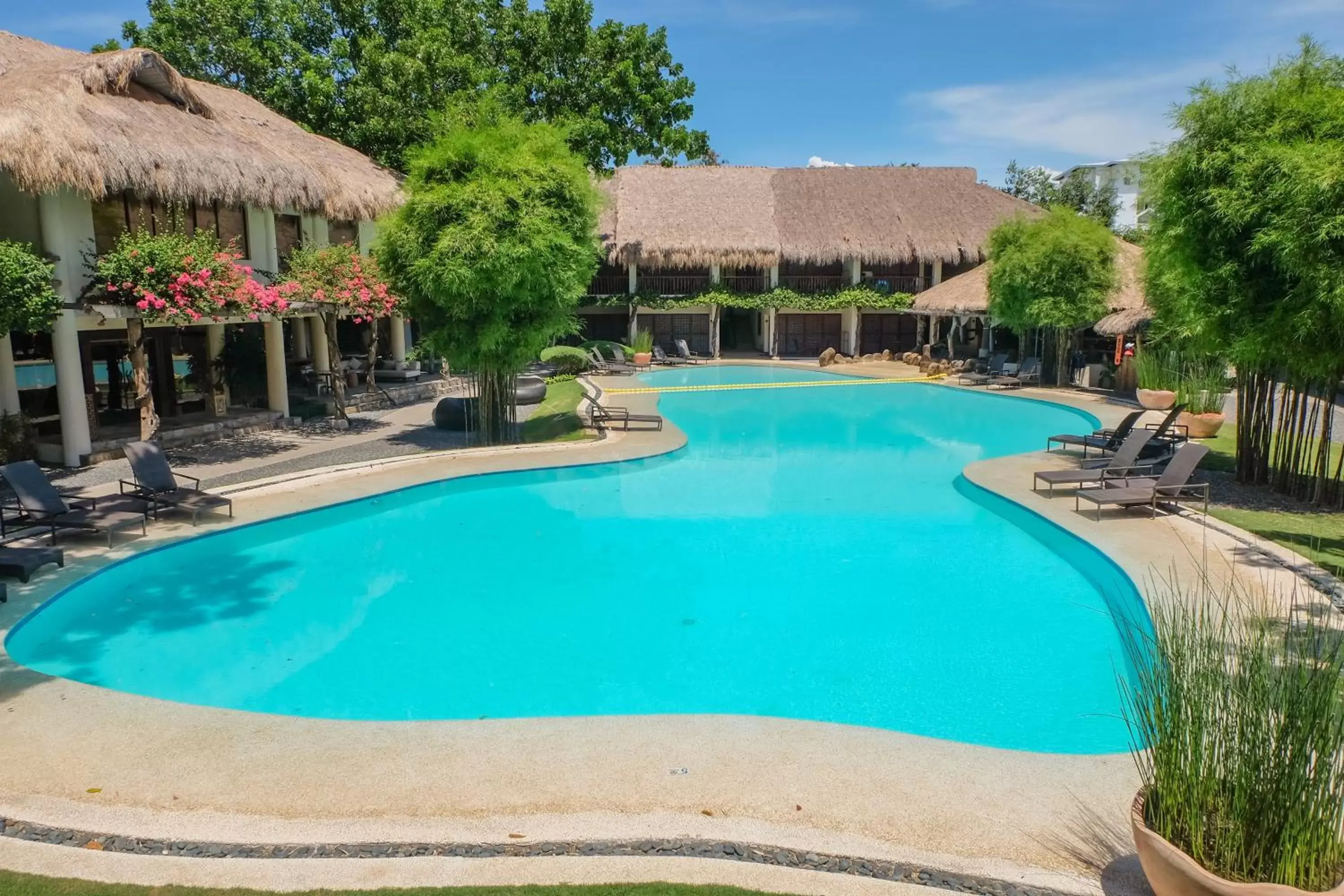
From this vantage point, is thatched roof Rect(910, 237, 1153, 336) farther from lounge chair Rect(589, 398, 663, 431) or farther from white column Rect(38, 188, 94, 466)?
white column Rect(38, 188, 94, 466)

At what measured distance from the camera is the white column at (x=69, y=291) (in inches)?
512

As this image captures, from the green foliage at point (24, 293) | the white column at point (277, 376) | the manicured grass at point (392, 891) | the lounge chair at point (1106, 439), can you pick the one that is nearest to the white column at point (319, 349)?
the white column at point (277, 376)

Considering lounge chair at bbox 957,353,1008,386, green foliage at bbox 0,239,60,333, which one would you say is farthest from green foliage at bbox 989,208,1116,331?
green foliage at bbox 0,239,60,333

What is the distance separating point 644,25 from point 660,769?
29.2 meters

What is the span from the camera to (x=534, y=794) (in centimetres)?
472

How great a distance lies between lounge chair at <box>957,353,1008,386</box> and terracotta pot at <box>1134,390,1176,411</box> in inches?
207

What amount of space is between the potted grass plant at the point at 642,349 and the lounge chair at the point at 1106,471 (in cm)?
1817

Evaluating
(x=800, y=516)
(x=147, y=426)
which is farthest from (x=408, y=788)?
(x=147, y=426)

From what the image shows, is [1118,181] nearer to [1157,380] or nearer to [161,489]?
[1157,380]

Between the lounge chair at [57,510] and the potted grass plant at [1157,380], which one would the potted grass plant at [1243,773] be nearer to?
the lounge chair at [57,510]

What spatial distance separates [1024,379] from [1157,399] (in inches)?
198

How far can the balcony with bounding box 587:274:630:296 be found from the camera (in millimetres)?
31562

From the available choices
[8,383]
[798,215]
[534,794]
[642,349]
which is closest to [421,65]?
[642,349]

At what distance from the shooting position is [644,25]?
29625 mm
